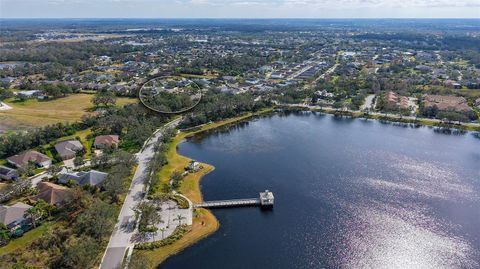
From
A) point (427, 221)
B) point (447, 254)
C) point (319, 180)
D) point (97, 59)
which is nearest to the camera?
point (447, 254)

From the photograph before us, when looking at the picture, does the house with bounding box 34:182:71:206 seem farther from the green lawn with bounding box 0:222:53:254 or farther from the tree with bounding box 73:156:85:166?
the tree with bounding box 73:156:85:166

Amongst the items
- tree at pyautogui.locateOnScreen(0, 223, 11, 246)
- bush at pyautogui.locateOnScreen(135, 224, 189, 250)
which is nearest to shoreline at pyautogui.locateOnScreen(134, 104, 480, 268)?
bush at pyautogui.locateOnScreen(135, 224, 189, 250)

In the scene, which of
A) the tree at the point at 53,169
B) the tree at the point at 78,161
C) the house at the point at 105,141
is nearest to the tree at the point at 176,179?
the tree at the point at 78,161

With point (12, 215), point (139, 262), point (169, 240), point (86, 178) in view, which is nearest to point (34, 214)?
point (12, 215)

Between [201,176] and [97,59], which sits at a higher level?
[97,59]

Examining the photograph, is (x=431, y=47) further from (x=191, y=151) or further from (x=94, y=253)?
(x=94, y=253)

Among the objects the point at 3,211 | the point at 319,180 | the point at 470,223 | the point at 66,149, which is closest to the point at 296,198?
the point at 319,180
